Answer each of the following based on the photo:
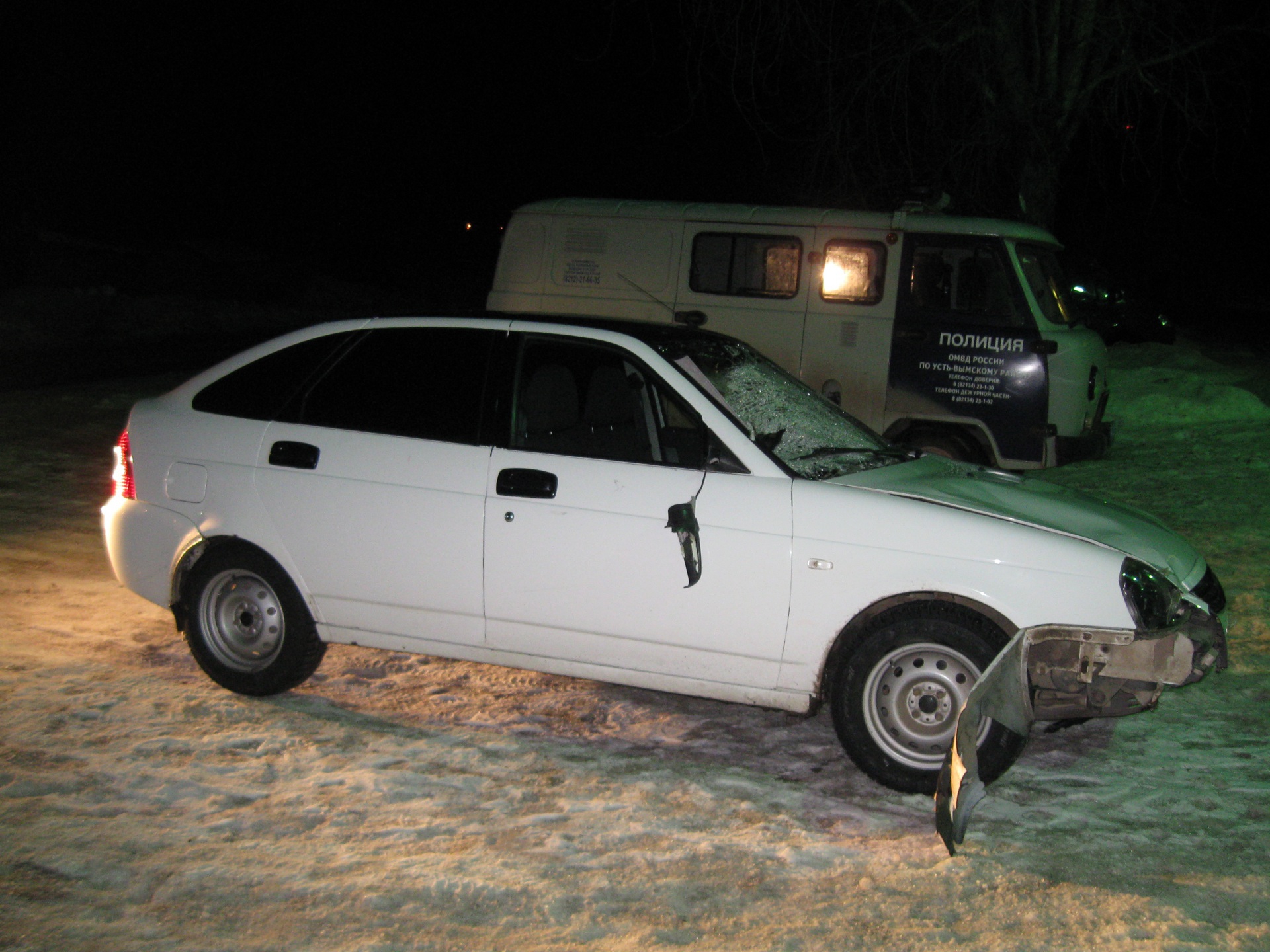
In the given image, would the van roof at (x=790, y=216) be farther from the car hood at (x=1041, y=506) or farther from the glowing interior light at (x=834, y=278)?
the car hood at (x=1041, y=506)

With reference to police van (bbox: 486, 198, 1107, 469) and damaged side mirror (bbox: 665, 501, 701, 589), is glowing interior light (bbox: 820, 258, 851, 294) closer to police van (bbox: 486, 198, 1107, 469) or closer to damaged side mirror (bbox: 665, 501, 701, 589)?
police van (bbox: 486, 198, 1107, 469)

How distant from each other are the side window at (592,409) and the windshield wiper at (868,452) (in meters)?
0.45

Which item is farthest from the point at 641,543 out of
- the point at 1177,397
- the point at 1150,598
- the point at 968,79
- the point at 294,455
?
the point at 1177,397

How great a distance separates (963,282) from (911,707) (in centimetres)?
587

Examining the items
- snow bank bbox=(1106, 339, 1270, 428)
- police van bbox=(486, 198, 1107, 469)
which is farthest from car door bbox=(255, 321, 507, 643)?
snow bank bbox=(1106, 339, 1270, 428)

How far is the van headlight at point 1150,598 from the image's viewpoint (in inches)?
165

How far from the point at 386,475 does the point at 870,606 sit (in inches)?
79.9

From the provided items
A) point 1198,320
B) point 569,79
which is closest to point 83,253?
point 569,79

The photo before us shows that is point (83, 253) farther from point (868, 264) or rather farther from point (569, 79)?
point (868, 264)

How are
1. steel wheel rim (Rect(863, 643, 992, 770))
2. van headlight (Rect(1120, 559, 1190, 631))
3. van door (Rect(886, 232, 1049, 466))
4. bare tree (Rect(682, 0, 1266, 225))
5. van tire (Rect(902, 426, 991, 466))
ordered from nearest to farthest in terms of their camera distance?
van headlight (Rect(1120, 559, 1190, 631)) < steel wheel rim (Rect(863, 643, 992, 770)) < van door (Rect(886, 232, 1049, 466)) < van tire (Rect(902, 426, 991, 466)) < bare tree (Rect(682, 0, 1266, 225))

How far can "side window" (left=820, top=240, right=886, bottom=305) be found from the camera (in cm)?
969

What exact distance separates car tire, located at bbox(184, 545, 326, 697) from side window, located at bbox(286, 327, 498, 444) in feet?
2.26

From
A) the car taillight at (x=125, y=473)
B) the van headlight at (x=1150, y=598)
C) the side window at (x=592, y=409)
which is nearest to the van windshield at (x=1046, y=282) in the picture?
the side window at (x=592, y=409)

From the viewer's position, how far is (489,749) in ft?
15.5
